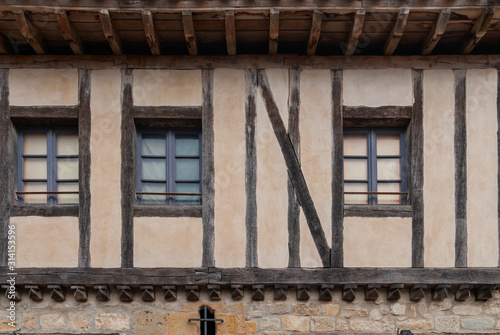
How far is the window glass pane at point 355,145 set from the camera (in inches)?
239

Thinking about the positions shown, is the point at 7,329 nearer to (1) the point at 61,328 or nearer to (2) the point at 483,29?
(1) the point at 61,328

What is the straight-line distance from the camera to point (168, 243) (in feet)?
18.9

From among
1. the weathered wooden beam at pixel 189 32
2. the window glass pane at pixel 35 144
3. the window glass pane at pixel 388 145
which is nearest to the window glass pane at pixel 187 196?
the weathered wooden beam at pixel 189 32

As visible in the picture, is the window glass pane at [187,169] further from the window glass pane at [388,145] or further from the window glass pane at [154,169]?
the window glass pane at [388,145]

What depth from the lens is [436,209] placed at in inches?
229

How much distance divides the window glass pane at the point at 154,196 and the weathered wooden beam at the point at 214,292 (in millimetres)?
1005

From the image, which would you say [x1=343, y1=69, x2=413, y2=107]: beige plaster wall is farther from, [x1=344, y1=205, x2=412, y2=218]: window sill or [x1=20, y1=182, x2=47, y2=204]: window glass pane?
[x1=20, y1=182, x2=47, y2=204]: window glass pane

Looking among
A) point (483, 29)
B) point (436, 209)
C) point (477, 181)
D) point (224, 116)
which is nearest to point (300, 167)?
point (224, 116)

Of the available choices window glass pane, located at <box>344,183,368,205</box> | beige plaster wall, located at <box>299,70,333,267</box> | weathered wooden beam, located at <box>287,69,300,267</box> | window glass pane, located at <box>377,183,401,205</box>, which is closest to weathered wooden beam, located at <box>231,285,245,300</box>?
weathered wooden beam, located at <box>287,69,300,267</box>

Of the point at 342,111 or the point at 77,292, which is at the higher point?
the point at 342,111

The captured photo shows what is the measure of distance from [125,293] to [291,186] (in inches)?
77.3

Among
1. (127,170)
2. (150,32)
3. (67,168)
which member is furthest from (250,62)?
(67,168)

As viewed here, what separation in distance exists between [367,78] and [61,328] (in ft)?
13.1

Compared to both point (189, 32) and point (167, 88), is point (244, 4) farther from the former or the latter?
point (167, 88)
